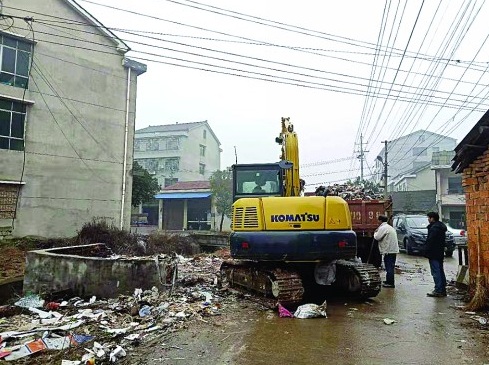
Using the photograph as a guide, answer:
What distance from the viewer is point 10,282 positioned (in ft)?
33.6

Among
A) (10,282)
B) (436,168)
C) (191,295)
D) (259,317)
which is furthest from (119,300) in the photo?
(436,168)

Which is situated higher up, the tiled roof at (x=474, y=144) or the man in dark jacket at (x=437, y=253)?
the tiled roof at (x=474, y=144)

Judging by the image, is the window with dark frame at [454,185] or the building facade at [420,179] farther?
the building facade at [420,179]

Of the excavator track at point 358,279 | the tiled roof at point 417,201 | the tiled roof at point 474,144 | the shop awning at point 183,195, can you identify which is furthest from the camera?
the shop awning at point 183,195

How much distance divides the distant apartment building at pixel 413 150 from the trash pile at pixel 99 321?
150 feet

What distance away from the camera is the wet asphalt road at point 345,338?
4.26m

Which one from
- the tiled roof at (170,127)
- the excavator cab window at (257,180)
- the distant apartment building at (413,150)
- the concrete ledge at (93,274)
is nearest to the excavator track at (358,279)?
the excavator cab window at (257,180)

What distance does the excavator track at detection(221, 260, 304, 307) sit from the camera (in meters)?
6.35

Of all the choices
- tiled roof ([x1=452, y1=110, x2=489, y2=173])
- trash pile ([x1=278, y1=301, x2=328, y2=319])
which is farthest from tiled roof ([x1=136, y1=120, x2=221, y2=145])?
trash pile ([x1=278, y1=301, x2=328, y2=319])

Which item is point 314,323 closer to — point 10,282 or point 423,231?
point 10,282

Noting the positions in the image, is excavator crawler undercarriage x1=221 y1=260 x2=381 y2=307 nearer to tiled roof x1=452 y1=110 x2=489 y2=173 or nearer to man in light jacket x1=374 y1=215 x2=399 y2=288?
man in light jacket x1=374 y1=215 x2=399 y2=288

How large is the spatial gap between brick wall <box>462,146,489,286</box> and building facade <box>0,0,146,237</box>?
16421 millimetres

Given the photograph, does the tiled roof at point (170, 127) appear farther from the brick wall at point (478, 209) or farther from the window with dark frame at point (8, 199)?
the brick wall at point (478, 209)

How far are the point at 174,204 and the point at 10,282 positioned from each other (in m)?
27.5
